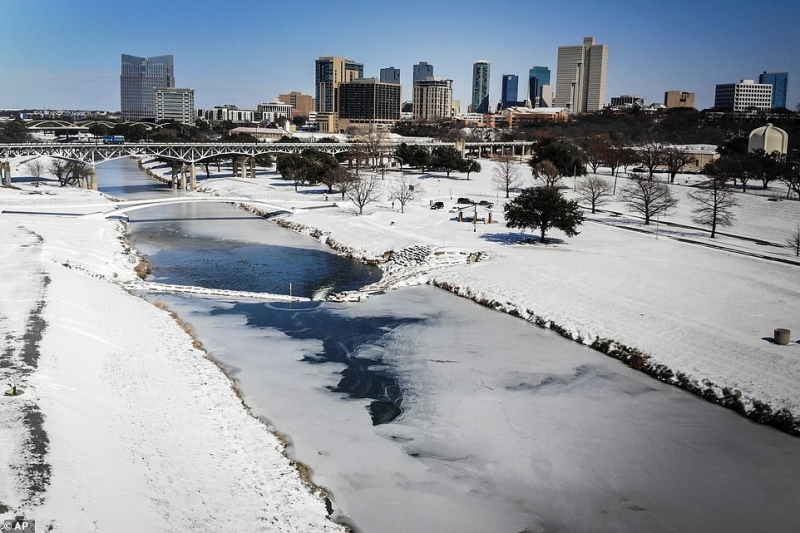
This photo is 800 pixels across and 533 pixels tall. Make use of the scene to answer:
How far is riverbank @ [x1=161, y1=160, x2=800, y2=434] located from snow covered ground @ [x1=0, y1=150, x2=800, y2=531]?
0.12 meters

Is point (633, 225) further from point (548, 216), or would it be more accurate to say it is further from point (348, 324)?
point (348, 324)

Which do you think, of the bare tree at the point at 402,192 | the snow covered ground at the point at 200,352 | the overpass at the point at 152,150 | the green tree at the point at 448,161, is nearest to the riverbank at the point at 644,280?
the snow covered ground at the point at 200,352

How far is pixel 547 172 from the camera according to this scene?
231ft

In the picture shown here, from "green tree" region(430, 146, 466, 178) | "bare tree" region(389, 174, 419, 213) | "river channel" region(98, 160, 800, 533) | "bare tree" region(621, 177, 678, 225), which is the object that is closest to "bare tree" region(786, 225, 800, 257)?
"bare tree" region(621, 177, 678, 225)

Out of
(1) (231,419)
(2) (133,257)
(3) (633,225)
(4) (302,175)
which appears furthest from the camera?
(4) (302,175)

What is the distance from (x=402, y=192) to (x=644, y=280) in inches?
1256

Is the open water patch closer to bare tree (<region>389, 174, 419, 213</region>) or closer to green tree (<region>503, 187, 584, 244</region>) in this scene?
green tree (<region>503, 187, 584, 244</region>)

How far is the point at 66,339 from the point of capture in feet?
73.6

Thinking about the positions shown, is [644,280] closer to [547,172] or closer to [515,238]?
[515,238]

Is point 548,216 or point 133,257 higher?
point 548,216

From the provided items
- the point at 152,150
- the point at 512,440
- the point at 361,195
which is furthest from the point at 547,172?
the point at 512,440

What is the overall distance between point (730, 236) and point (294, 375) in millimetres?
34862

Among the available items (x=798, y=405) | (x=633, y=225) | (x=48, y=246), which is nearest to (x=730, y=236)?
(x=633, y=225)

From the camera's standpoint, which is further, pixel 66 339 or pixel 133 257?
pixel 133 257
